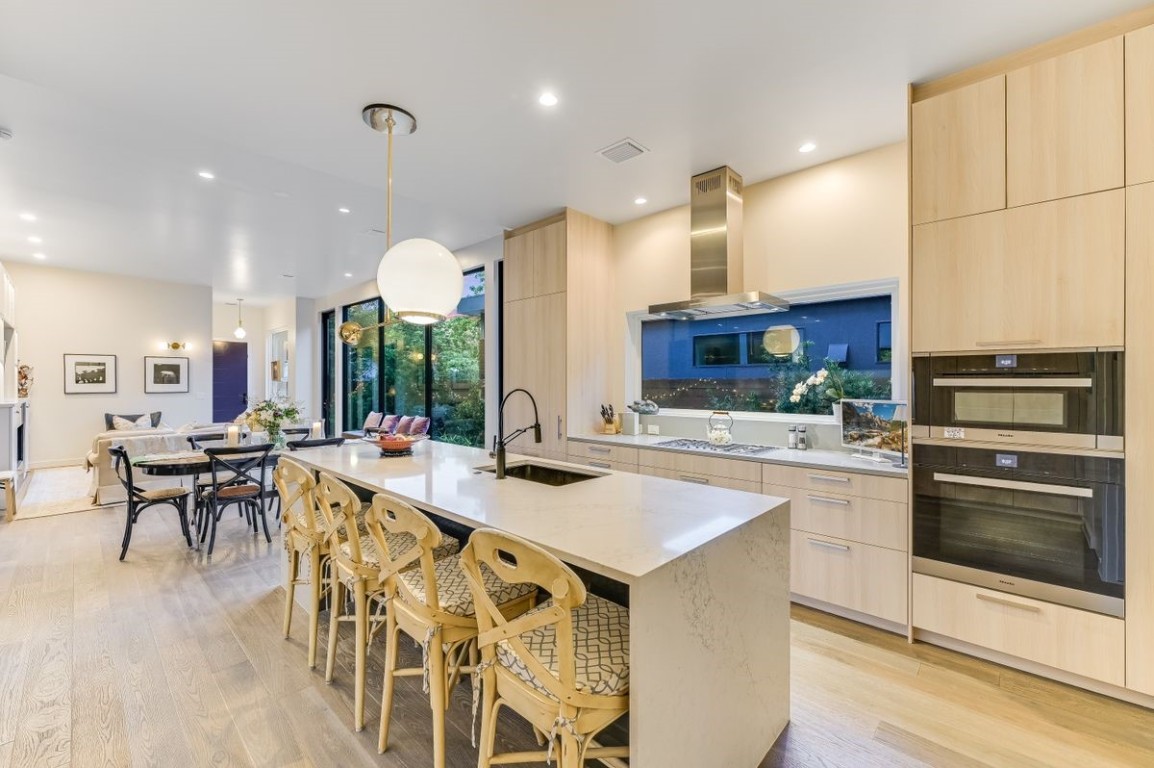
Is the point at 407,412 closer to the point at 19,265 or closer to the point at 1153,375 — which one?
the point at 19,265

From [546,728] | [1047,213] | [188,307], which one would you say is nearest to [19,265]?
[188,307]

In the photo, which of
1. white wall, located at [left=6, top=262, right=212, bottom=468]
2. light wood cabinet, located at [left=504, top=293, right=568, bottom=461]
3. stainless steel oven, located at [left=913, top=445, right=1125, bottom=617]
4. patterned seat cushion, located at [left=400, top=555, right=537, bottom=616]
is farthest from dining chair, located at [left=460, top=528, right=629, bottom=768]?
white wall, located at [left=6, top=262, right=212, bottom=468]

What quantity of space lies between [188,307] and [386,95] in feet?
27.2

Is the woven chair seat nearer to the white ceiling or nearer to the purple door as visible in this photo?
the white ceiling

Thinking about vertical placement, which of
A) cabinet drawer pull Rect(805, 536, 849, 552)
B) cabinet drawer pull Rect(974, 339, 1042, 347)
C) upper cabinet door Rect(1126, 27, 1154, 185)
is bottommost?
cabinet drawer pull Rect(805, 536, 849, 552)

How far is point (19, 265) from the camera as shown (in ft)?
23.6

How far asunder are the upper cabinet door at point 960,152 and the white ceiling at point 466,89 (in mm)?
184

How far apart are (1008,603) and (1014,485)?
0.55 m

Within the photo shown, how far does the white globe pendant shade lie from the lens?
2453 millimetres

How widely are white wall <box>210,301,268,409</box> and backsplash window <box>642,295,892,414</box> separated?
35.9 ft

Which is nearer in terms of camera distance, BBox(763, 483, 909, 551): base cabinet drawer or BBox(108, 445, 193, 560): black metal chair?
BBox(763, 483, 909, 551): base cabinet drawer

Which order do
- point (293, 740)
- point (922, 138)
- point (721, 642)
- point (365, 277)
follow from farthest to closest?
1. point (365, 277)
2. point (922, 138)
3. point (293, 740)
4. point (721, 642)

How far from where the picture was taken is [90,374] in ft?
25.5

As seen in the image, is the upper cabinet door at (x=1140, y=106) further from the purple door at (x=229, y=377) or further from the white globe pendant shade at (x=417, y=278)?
the purple door at (x=229, y=377)
